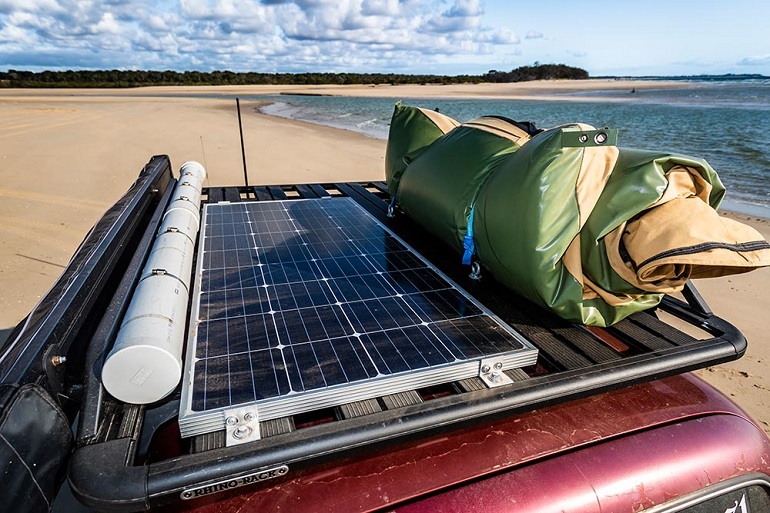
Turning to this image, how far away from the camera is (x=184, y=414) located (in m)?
1.61

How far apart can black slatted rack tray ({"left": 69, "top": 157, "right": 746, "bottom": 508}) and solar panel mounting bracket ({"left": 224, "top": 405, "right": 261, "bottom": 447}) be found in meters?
0.04

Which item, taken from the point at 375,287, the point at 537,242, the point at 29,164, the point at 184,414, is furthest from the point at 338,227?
the point at 29,164

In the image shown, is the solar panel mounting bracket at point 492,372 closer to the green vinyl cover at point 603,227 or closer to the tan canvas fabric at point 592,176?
A: the green vinyl cover at point 603,227

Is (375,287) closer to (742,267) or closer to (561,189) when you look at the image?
(561,189)

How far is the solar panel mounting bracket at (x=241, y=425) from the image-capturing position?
1559 millimetres

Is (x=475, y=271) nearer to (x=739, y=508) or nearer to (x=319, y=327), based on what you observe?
(x=319, y=327)

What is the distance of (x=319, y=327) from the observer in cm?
225

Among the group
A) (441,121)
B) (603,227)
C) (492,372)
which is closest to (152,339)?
(492,372)

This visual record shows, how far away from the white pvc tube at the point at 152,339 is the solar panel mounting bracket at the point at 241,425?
231 mm

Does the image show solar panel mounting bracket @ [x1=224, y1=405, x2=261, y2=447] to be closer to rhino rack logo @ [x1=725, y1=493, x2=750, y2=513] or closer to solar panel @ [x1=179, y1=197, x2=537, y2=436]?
solar panel @ [x1=179, y1=197, x2=537, y2=436]

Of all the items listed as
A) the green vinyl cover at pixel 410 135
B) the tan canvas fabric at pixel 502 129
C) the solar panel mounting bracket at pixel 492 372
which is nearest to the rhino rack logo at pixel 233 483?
the solar panel mounting bracket at pixel 492 372

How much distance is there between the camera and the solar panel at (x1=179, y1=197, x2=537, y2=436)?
1.79m

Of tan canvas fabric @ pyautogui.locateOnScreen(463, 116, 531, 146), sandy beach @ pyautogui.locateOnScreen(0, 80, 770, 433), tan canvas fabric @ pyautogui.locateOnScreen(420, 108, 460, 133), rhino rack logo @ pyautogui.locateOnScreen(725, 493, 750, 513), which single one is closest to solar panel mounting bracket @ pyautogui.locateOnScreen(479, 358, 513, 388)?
rhino rack logo @ pyautogui.locateOnScreen(725, 493, 750, 513)

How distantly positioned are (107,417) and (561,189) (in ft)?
6.78
